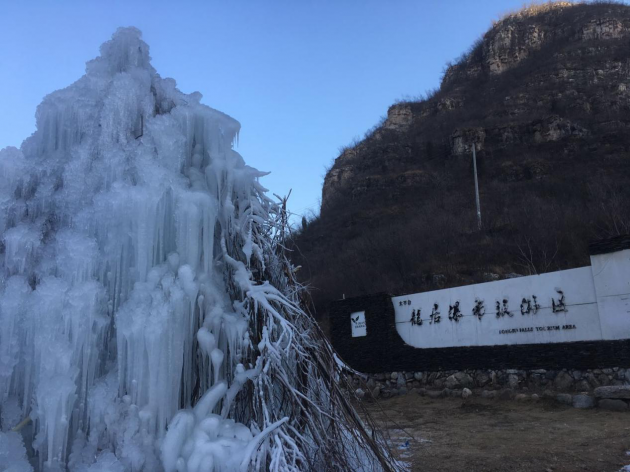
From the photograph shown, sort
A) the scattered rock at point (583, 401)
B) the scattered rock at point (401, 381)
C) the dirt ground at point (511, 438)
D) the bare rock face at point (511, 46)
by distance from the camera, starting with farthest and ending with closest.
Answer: the bare rock face at point (511, 46)
the scattered rock at point (401, 381)
the scattered rock at point (583, 401)
the dirt ground at point (511, 438)

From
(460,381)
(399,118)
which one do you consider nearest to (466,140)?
(399,118)

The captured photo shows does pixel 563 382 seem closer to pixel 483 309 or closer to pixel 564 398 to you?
pixel 564 398

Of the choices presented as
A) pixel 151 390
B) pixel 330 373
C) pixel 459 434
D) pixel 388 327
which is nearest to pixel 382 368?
pixel 388 327

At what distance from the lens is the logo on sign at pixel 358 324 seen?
13.9 metres

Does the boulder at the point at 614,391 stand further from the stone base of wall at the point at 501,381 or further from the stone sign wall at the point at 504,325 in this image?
the stone sign wall at the point at 504,325

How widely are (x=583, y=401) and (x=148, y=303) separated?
27.5 ft

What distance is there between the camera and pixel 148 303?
11.1ft

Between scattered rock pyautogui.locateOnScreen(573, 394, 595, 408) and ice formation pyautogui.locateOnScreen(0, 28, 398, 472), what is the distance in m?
6.48

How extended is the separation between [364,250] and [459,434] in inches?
760

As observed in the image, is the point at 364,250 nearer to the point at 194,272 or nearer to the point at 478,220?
the point at 478,220

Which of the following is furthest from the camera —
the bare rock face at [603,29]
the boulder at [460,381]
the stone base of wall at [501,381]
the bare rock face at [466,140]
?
the bare rock face at [603,29]

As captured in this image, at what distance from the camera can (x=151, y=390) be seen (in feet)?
10.5

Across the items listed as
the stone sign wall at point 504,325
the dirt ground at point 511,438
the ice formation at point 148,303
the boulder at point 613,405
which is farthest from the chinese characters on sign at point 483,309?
the ice formation at point 148,303

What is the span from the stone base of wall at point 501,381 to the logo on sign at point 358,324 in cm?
126
